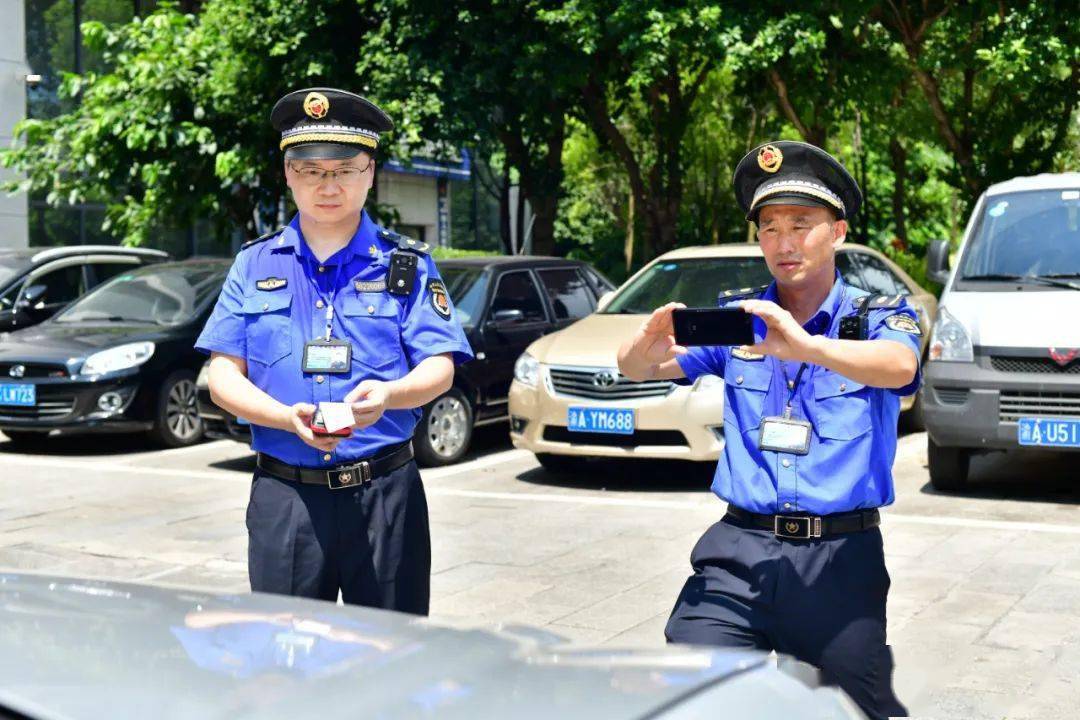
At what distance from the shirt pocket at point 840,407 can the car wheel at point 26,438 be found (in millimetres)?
9945

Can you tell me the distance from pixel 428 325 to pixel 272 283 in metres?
0.39

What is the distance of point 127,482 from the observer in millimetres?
9969

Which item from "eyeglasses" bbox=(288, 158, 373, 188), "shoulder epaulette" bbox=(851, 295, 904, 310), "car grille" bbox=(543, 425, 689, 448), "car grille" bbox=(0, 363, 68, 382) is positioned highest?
"eyeglasses" bbox=(288, 158, 373, 188)

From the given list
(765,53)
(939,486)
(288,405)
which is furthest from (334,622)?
(765,53)

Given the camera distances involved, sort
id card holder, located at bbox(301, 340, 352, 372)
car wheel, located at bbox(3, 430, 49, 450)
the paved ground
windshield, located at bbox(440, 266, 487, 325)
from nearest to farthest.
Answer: id card holder, located at bbox(301, 340, 352, 372) < the paved ground < windshield, located at bbox(440, 266, 487, 325) < car wheel, located at bbox(3, 430, 49, 450)

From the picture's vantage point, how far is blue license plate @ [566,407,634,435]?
29.7ft

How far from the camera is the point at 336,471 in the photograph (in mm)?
3453

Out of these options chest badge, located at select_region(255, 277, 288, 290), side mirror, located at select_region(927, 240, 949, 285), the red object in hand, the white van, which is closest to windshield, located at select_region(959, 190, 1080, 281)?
the white van

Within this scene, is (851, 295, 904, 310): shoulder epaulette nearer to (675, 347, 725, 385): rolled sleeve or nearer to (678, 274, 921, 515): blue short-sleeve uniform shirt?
(678, 274, 921, 515): blue short-sleeve uniform shirt

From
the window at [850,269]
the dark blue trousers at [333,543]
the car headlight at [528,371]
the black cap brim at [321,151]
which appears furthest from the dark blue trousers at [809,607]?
the window at [850,269]

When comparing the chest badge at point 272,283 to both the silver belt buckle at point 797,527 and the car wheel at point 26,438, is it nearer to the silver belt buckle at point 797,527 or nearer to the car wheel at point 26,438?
the silver belt buckle at point 797,527

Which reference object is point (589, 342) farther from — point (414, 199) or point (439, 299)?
point (414, 199)

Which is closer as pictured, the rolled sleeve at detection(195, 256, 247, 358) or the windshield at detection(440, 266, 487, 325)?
the rolled sleeve at detection(195, 256, 247, 358)

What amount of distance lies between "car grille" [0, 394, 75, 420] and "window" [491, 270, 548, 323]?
337 cm
